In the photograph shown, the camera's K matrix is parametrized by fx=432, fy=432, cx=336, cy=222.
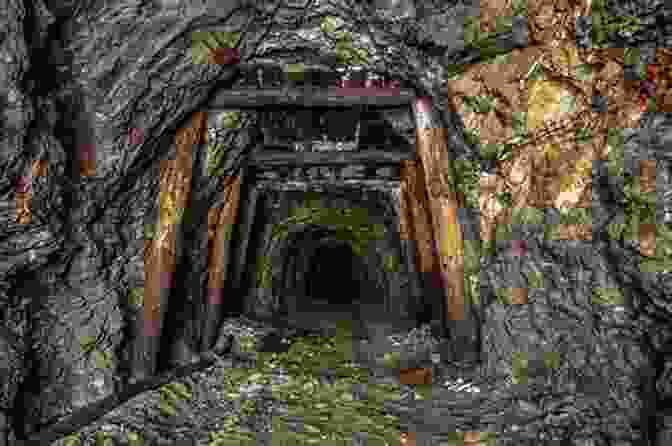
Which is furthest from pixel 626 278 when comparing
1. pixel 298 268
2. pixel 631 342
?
pixel 298 268

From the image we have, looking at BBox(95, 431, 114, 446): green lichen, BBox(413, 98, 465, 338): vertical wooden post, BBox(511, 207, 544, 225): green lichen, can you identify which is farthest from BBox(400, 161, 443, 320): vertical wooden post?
BBox(95, 431, 114, 446): green lichen

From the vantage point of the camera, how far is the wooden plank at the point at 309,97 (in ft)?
14.7

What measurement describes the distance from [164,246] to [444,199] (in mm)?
3009

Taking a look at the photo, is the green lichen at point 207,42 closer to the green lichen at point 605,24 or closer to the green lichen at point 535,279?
the green lichen at point 605,24

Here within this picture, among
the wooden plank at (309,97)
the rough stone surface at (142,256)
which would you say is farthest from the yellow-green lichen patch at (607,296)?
the wooden plank at (309,97)

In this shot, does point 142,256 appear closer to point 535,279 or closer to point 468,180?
point 468,180

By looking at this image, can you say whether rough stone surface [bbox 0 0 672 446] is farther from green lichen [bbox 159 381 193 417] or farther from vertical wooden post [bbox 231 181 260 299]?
vertical wooden post [bbox 231 181 260 299]

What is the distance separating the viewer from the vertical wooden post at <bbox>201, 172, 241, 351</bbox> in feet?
19.5

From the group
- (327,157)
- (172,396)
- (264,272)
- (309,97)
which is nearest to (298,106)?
(309,97)

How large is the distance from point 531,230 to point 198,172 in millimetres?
3657

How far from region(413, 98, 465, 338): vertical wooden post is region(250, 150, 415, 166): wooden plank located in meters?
1.35

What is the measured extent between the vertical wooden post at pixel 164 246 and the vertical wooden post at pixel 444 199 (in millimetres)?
2351

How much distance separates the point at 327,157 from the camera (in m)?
6.04

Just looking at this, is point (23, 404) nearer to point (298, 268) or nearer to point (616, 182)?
point (616, 182)
